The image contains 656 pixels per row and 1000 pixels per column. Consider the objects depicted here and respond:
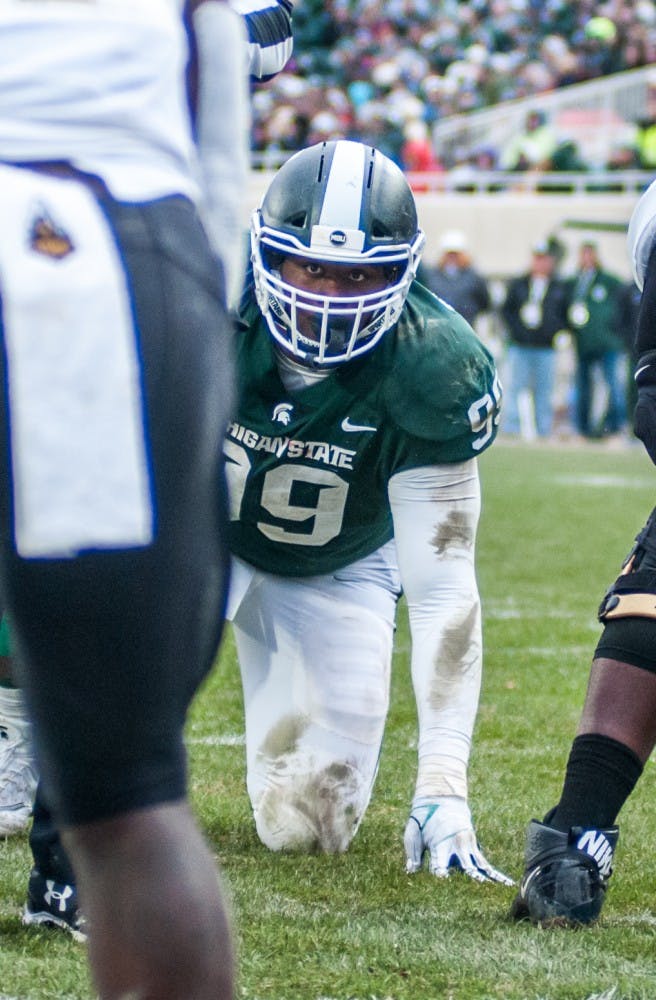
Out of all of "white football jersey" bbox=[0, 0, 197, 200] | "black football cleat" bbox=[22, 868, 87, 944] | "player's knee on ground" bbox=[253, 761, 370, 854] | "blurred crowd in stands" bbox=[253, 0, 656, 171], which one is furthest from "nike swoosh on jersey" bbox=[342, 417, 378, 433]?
"blurred crowd in stands" bbox=[253, 0, 656, 171]

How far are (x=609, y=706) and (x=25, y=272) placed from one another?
1.55 m

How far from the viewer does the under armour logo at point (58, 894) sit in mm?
2359

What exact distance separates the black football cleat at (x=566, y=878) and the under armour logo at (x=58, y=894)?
26.4 inches

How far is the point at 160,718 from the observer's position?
1.23m

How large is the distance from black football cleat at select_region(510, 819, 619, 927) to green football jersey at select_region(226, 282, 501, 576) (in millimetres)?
765

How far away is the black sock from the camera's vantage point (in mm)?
2492

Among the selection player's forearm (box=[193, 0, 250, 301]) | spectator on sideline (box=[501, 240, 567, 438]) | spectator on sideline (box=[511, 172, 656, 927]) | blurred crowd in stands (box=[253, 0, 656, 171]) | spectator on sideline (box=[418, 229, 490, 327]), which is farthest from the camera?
blurred crowd in stands (box=[253, 0, 656, 171])

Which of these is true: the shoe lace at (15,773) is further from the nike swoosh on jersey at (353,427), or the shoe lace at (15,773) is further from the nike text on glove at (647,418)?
the nike text on glove at (647,418)


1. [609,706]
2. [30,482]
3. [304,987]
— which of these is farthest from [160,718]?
[609,706]

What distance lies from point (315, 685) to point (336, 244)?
95cm

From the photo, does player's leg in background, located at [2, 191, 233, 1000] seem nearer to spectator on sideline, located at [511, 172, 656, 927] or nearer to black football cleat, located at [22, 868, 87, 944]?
black football cleat, located at [22, 868, 87, 944]

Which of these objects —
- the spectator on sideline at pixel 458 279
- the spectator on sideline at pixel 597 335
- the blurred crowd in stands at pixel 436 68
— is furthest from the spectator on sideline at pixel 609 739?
the blurred crowd in stands at pixel 436 68

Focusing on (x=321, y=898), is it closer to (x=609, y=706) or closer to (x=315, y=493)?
(x=609, y=706)

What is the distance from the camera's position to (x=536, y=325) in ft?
47.2
